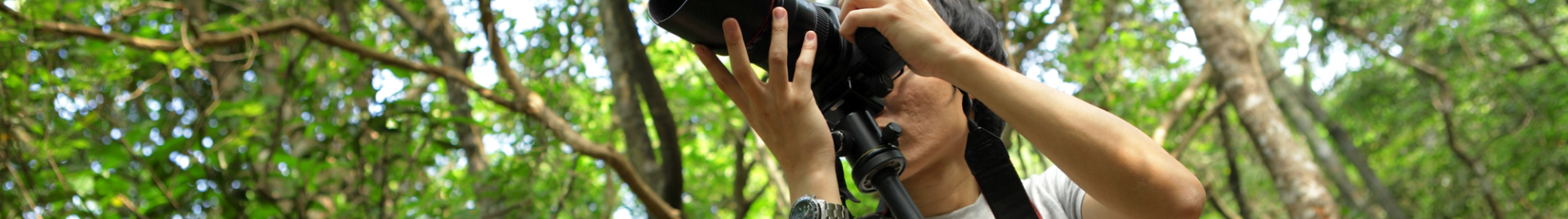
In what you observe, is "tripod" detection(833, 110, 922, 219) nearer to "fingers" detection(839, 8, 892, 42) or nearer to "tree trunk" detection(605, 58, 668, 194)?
"fingers" detection(839, 8, 892, 42)

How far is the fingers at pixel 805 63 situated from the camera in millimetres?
1041

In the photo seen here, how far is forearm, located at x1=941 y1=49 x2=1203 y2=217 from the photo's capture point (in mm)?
912

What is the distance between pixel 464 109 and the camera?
10.1 ft

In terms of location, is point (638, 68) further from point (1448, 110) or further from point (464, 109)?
point (1448, 110)

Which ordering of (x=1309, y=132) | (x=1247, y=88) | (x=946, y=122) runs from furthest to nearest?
1. (x=1309, y=132)
2. (x=1247, y=88)
3. (x=946, y=122)

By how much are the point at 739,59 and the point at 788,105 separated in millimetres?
81

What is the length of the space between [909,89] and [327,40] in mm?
2059

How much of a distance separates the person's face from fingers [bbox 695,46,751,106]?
0.64 feet

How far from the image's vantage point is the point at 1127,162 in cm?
92

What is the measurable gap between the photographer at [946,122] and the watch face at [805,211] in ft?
0.19

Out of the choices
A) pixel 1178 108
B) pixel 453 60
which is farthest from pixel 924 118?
pixel 1178 108

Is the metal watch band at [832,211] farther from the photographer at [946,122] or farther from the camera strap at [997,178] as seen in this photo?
the camera strap at [997,178]

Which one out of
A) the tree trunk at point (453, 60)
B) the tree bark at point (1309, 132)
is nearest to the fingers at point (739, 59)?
the tree trunk at point (453, 60)

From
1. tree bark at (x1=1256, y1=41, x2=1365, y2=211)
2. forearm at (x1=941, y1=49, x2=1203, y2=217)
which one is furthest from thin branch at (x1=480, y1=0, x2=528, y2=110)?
tree bark at (x1=1256, y1=41, x2=1365, y2=211)
